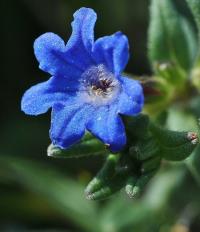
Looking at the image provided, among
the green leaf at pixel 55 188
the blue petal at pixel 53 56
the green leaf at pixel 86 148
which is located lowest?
the green leaf at pixel 55 188

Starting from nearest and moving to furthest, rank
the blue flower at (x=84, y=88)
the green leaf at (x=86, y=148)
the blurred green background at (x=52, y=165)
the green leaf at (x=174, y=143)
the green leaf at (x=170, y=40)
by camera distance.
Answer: the blue flower at (x=84, y=88) → the green leaf at (x=174, y=143) → the green leaf at (x=86, y=148) → the green leaf at (x=170, y=40) → the blurred green background at (x=52, y=165)

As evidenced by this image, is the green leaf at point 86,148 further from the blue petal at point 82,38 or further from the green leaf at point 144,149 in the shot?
the blue petal at point 82,38

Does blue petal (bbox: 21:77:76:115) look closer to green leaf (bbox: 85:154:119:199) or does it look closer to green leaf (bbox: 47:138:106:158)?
green leaf (bbox: 47:138:106:158)

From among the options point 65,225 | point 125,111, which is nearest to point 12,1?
point 65,225

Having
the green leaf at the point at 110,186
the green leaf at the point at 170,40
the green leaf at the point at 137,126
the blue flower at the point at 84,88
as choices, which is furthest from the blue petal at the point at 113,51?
the green leaf at the point at 170,40

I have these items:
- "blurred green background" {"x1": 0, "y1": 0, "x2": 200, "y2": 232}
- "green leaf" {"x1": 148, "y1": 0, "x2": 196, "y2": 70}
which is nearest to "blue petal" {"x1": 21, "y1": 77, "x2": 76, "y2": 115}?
"green leaf" {"x1": 148, "y1": 0, "x2": 196, "y2": 70}

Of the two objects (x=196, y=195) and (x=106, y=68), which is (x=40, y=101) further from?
(x=196, y=195)

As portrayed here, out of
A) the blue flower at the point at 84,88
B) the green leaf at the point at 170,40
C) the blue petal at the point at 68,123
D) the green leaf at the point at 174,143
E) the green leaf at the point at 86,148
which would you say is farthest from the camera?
→ the green leaf at the point at 170,40

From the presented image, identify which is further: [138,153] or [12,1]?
[12,1]
